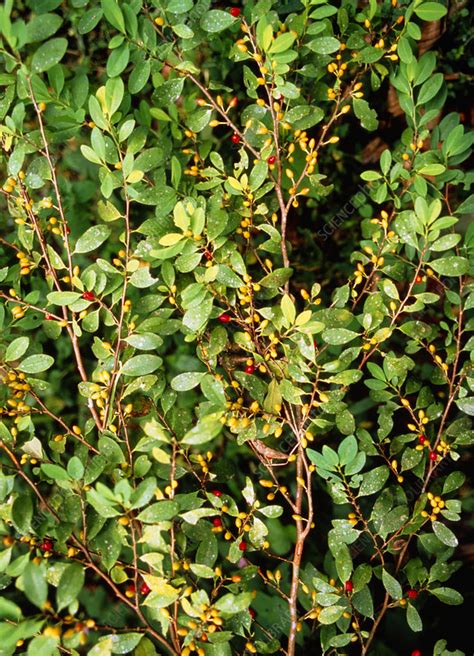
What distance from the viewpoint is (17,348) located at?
33.5 inches

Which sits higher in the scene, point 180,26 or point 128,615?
point 180,26

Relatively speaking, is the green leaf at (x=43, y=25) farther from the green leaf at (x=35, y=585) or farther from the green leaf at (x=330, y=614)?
the green leaf at (x=330, y=614)

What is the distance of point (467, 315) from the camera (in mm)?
1496

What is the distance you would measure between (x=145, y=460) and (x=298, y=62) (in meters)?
0.66

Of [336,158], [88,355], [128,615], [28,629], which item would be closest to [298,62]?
[336,158]

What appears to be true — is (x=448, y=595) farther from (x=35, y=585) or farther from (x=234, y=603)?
(x=35, y=585)

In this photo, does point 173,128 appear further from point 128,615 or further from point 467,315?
point 128,615

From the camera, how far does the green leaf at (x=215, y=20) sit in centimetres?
84

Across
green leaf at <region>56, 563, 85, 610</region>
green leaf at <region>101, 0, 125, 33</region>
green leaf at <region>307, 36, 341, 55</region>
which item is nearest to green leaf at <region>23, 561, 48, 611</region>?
green leaf at <region>56, 563, 85, 610</region>

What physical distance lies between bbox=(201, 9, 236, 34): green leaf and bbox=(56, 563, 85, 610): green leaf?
0.71m

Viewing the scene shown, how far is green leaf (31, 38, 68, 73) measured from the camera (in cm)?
71

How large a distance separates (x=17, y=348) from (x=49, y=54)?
38 centimetres

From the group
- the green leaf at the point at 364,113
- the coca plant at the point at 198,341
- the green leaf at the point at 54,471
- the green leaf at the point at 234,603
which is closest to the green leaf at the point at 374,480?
the coca plant at the point at 198,341

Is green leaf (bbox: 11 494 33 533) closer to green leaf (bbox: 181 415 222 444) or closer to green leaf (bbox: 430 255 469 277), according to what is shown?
green leaf (bbox: 181 415 222 444)
